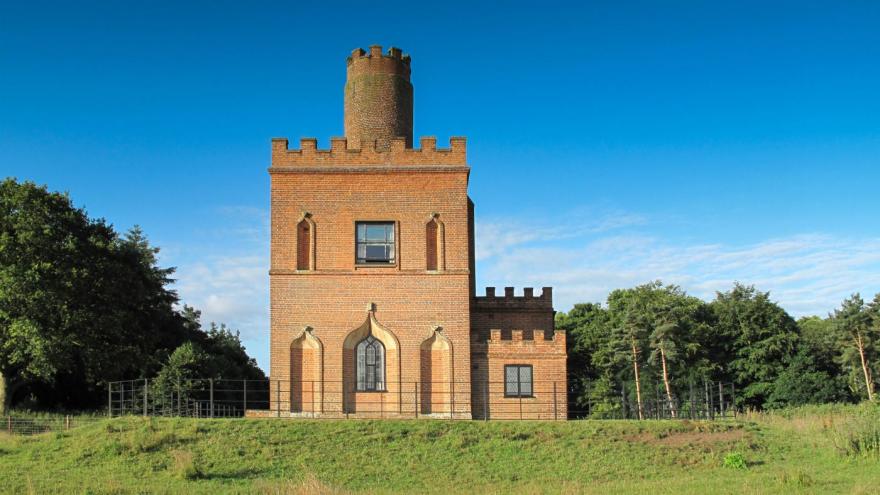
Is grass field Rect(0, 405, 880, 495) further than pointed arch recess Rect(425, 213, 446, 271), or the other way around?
pointed arch recess Rect(425, 213, 446, 271)

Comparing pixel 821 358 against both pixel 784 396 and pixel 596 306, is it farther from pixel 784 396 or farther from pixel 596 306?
pixel 596 306

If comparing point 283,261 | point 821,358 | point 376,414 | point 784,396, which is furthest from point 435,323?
point 821,358

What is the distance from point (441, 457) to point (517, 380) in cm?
616

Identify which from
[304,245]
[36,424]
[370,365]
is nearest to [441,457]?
[370,365]

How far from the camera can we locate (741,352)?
180 ft

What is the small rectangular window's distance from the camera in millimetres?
28469

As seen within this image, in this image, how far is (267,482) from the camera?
64.7 ft

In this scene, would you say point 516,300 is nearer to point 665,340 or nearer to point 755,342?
point 665,340

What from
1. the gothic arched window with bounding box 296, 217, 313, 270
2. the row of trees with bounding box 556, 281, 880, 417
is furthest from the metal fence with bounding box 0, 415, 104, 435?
the row of trees with bounding box 556, 281, 880, 417

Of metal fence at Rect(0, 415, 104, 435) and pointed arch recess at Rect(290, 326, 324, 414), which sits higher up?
pointed arch recess at Rect(290, 326, 324, 414)

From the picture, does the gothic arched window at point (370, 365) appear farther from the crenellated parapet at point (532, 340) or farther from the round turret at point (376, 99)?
the round turret at point (376, 99)

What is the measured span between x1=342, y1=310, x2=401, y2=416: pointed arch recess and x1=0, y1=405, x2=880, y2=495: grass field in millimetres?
2572

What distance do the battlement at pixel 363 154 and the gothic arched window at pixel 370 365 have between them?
585cm

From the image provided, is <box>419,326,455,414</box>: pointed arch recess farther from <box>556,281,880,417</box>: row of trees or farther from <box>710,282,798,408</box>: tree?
<box>710,282,798,408</box>: tree
